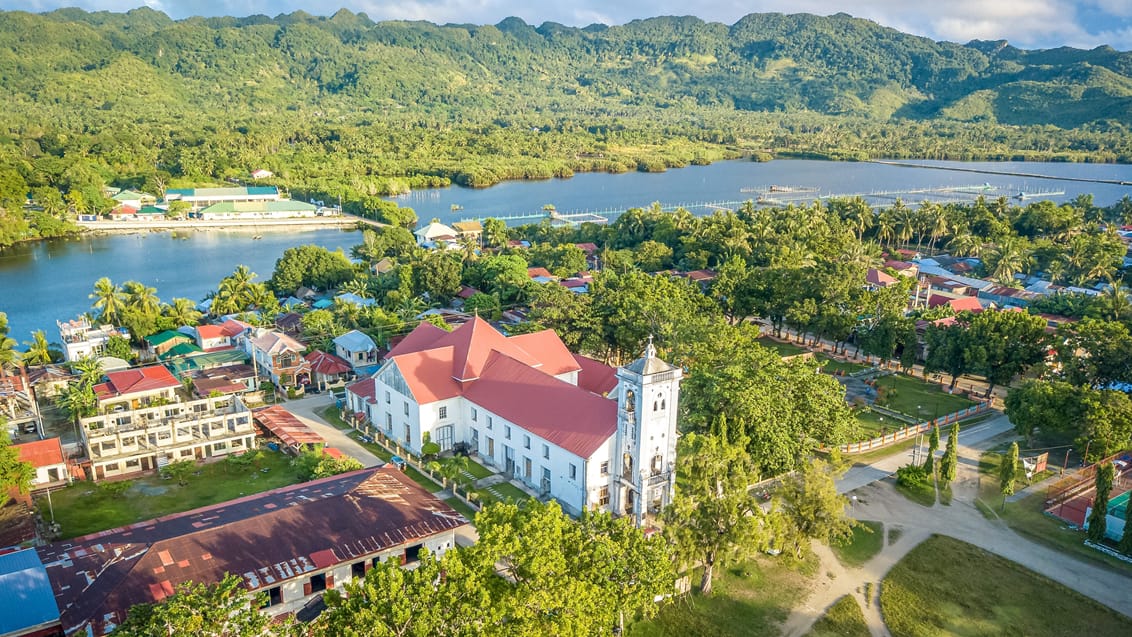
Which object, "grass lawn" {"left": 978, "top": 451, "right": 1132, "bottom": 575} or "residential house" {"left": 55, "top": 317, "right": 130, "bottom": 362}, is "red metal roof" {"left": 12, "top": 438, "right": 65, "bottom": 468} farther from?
"grass lawn" {"left": 978, "top": 451, "right": 1132, "bottom": 575}

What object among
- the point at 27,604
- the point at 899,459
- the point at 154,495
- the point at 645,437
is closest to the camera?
the point at 27,604

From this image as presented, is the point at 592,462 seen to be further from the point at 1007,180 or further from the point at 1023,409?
the point at 1007,180

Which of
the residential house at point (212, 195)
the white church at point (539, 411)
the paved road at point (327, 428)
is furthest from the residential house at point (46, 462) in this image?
the residential house at point (212, 195)

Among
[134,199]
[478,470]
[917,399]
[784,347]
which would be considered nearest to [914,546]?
[917,399]

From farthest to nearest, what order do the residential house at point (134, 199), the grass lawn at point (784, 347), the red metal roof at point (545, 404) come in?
the residential house at point (134, 199)
the grass lawn at point (784, 347)
the red metal roof at point (545, 404)

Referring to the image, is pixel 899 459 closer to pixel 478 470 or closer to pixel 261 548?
pixel 478 470

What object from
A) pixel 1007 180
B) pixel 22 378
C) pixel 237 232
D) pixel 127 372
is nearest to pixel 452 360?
pixel 127 372

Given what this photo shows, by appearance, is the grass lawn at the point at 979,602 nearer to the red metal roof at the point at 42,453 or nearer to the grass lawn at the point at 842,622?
the grass lawn at the point at 842,622
